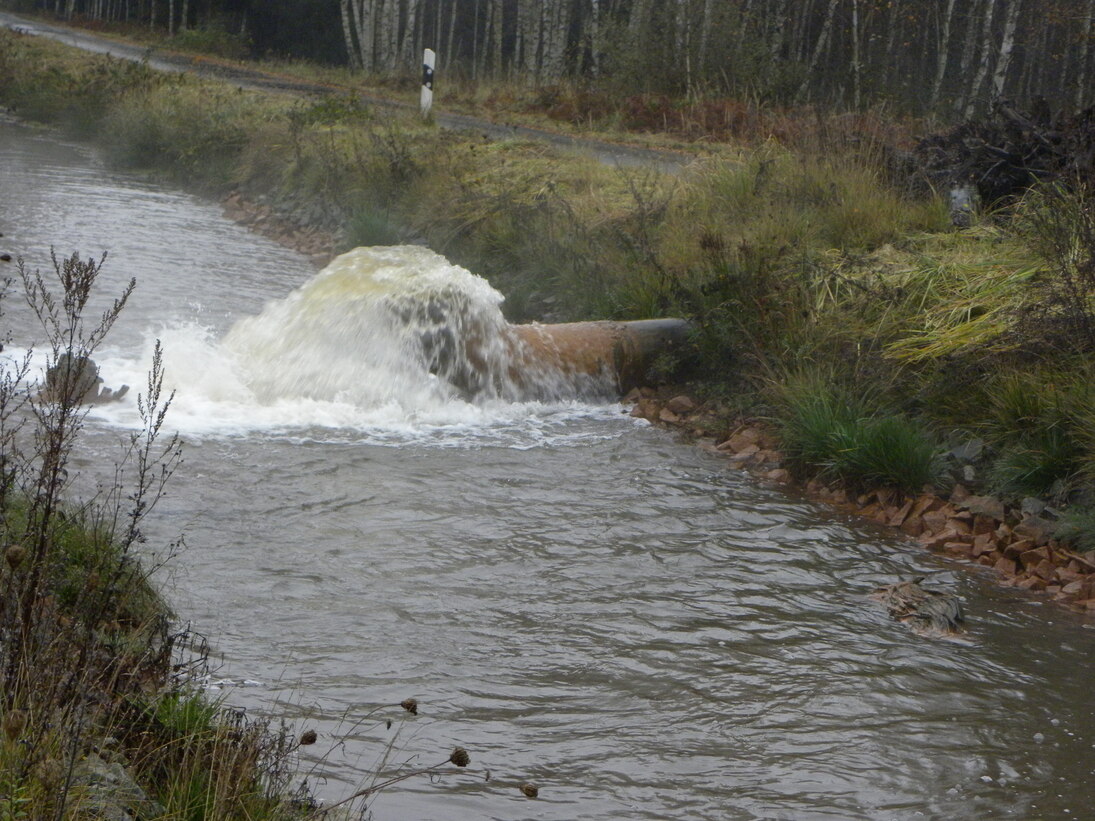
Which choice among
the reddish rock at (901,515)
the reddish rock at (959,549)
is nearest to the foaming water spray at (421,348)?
the reddish rock at (901,515)

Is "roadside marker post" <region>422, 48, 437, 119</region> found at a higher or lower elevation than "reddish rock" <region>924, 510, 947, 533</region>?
higher

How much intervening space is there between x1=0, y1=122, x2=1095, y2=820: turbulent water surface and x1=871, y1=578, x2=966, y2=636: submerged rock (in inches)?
4.4

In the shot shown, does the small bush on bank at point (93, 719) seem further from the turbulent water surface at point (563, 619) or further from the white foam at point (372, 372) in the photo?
the white foam at point (372, 372)

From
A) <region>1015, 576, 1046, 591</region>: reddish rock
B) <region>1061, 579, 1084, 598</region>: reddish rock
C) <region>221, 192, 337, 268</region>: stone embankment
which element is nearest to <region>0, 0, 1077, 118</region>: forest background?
<region>221, 192, 337, 268</region>: stone embankment

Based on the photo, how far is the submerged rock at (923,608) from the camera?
5.92 m

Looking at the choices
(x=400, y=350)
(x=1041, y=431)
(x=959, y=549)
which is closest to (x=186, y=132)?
(x=400, y=350)

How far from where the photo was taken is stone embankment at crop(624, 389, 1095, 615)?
6.70 meters

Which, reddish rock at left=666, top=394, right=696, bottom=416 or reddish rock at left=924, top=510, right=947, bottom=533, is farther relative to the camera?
reddish rock at left=666, top=394, right=696, bottom=416

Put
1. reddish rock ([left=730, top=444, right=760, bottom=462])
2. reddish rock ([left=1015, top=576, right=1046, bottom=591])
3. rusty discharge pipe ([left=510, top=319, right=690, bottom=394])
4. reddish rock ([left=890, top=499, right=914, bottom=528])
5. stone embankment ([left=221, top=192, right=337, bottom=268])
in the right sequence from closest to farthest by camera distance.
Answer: reddish rock ([left=1015, top=576, right=1046, bottom=591]), reddish rock ([left=890, top=499, right=914, bottom=528]), reddish rock ([left=730, top=444, right=760, bottom=462]), rusty discharge pipe ([left=510, top=319, right=690, bottom=394]), stone embankment ([left=221, top=192, right=337, bottom=268])

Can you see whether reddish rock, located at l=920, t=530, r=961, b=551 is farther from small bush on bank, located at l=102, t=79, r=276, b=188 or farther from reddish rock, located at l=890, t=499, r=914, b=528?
small bush on bank, located at l=102, t=79, r=276, b=188

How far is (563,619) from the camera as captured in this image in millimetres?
5742

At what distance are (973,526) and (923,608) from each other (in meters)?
1.55

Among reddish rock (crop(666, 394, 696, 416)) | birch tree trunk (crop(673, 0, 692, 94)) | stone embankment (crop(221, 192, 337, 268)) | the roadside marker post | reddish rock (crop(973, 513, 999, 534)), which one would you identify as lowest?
reddish rock (crop(973, 513, 999, 534))

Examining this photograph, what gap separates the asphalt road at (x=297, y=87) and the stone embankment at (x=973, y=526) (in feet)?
19.7
